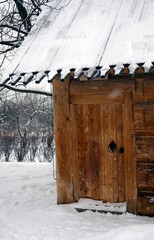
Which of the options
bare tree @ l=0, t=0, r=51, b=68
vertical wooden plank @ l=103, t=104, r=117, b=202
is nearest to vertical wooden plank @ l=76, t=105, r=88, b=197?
vertical wooden plank @ l=103, t=104, r=117, b=202

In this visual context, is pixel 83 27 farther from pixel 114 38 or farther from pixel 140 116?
pixel 140 116

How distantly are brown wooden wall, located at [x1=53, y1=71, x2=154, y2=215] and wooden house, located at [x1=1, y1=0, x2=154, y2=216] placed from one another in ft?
0.05

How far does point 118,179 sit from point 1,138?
13640 millimetres

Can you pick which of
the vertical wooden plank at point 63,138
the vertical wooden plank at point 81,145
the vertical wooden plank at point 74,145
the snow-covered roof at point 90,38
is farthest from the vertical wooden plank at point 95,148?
the snow-covered roof at point 90,38

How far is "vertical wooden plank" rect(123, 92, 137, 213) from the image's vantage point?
237 inches

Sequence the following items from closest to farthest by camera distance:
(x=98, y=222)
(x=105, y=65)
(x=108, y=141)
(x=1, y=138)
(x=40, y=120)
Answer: (x=105, y=65) → (x=98, y=222) → (x=108, y=141) → (x=1, y=138) → (x=40, y=120)

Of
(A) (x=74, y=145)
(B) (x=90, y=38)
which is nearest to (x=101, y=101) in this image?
(A) (x=74, y=145)

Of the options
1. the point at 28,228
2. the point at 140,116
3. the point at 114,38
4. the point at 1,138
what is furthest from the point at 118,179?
the point at 1,138

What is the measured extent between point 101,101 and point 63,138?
866 millimetres

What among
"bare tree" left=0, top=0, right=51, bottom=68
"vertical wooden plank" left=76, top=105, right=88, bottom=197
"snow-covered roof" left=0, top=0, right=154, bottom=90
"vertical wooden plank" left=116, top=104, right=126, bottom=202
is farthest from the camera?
"bare tree" left=0, top=0, right=51, bottom=68

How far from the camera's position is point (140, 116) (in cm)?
597

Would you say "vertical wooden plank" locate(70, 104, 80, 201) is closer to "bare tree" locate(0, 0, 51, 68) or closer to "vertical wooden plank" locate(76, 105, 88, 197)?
"vertical wooden plank" locate(76, 105, 88, 197)

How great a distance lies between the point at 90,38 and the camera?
6.31 meters

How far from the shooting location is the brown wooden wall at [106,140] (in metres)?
5.99
